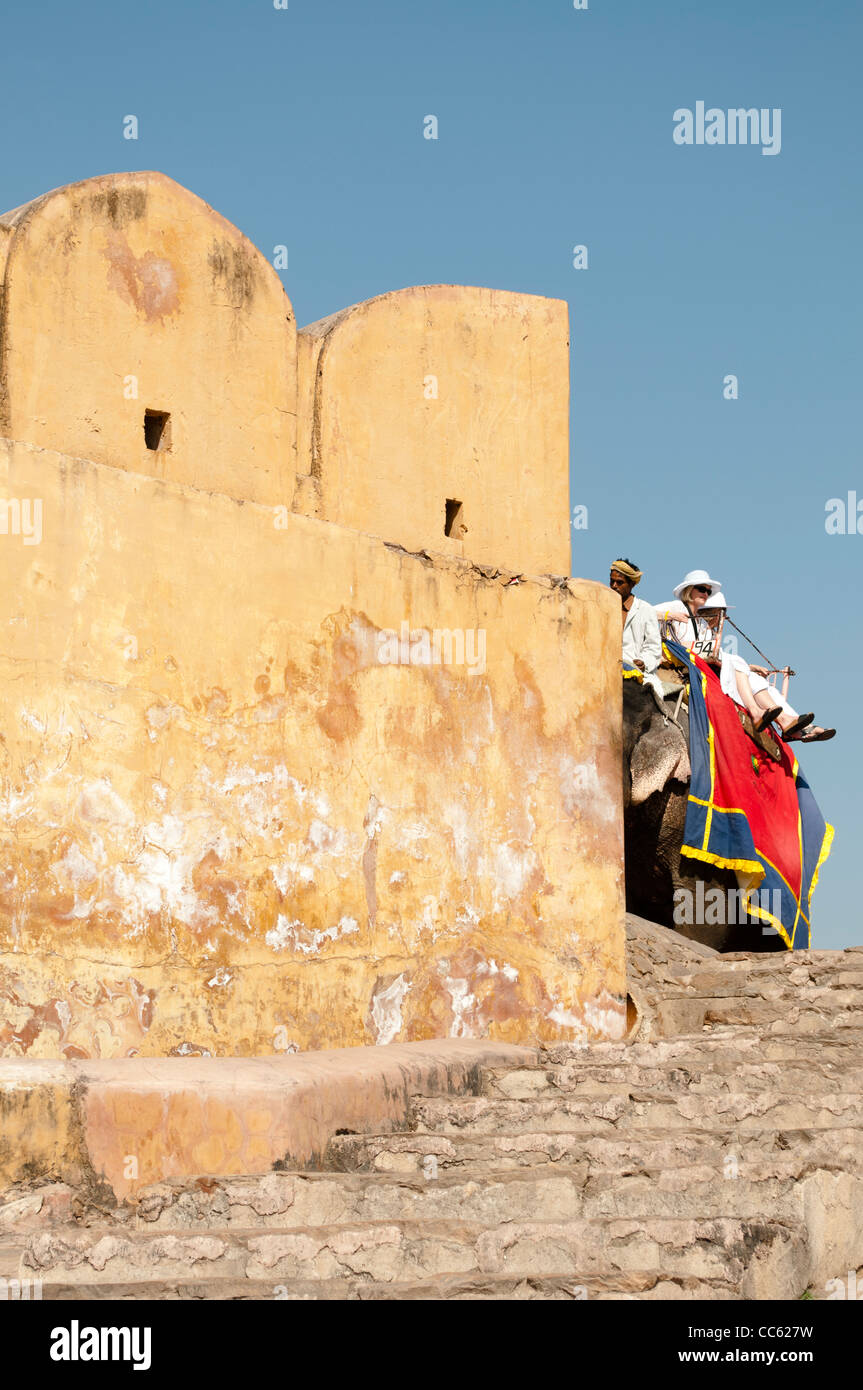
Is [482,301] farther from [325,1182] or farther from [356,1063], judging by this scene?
[325,1182]

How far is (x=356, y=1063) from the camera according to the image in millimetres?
5414

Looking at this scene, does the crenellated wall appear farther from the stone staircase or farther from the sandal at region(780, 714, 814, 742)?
the sandal at region(780, 714, 814, 742)

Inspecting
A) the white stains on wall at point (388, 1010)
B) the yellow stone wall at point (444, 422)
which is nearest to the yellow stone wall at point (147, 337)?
the yellow stone wall at point (444, 422)

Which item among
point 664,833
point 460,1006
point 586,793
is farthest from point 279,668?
point 664,833

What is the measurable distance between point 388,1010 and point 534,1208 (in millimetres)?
2200

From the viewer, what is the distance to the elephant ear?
33.8 feet

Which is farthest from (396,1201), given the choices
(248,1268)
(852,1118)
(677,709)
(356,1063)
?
(677,709)

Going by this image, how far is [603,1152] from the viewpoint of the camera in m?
4.70

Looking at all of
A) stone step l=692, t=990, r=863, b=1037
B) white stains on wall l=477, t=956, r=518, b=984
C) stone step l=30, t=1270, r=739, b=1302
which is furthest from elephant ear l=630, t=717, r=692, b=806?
stone step l=30, t=1270, r=739, b=1302

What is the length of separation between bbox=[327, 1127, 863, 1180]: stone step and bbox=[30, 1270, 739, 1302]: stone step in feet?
2.46

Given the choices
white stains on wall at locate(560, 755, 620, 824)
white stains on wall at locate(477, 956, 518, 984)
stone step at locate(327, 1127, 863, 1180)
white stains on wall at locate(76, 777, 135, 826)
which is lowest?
stone step at locate(327, 1127, 863, 1180)

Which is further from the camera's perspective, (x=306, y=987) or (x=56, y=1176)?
(x=306, y=987)
